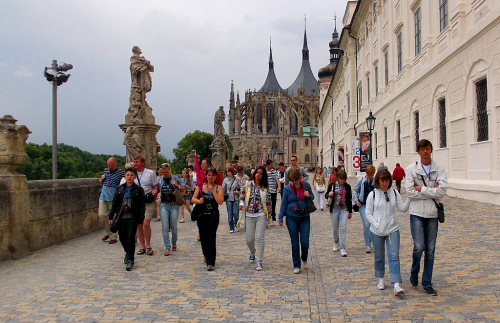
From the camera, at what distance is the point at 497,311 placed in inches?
181

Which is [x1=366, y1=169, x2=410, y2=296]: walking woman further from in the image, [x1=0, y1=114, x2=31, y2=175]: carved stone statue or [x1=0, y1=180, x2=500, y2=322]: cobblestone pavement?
[x1=0, y1=114, x2=31, y2=175]: carved stone statue

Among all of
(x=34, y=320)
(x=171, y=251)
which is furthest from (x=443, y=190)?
(x=171, y=251)

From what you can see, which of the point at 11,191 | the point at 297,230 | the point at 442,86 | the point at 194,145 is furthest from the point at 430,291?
the point at 194,145

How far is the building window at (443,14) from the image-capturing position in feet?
52.9

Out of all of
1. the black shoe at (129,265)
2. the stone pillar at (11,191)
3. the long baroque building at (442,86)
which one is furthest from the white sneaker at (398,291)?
the long baroque building at (442,86)

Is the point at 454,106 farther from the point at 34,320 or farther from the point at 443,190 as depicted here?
the point at 34,320

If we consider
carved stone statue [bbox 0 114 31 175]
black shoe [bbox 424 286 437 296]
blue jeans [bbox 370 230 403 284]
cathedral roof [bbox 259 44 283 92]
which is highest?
cathedral roof [bbox 259 44 283 92]

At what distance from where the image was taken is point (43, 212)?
8719mm

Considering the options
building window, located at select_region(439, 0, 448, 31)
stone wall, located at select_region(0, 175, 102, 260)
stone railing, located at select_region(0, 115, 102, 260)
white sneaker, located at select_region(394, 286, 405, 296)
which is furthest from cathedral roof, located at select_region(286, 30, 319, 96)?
white sneaker, located at select_region(394, 286, 405, 296)

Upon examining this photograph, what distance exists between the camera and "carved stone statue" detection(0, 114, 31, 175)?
763 centimetres

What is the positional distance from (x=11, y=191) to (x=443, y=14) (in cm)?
1519

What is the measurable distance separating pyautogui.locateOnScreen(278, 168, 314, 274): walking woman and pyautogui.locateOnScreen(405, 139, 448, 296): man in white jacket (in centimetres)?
172

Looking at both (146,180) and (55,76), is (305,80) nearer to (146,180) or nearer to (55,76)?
(55,76)

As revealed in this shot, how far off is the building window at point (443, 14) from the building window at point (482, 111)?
3576 mm
